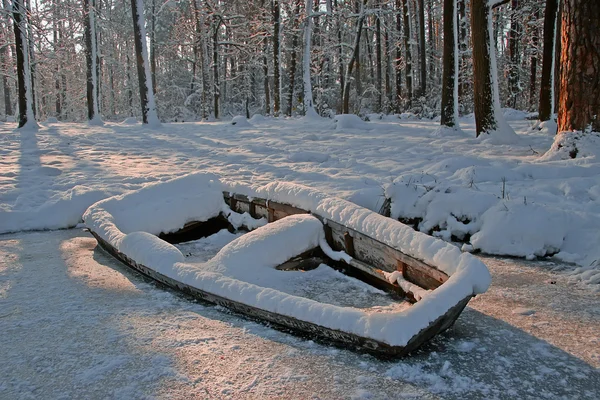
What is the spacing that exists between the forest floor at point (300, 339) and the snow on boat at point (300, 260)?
139 millimetres

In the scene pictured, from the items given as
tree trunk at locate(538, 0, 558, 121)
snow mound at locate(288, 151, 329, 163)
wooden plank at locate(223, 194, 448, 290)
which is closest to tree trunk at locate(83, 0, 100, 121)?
snow mound at locate(288, 151, 329, 163)

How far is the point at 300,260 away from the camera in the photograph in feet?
13.0

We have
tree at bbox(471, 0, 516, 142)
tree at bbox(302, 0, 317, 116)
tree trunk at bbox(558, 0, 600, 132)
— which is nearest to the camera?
tree trunk at bbox(558, 0, 600, 132)

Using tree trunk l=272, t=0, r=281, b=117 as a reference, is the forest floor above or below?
below

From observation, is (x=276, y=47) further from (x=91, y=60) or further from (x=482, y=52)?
(x=482, y=52)

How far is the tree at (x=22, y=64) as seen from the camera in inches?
527

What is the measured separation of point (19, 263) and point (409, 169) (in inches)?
200

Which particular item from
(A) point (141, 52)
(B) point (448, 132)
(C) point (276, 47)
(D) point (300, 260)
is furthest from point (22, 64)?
(D) point (300, 260)

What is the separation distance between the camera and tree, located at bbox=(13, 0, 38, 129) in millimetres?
13375

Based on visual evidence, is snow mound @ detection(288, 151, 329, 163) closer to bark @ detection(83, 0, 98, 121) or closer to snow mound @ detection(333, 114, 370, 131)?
snow mound @ detection(333, 114, 370, 131)

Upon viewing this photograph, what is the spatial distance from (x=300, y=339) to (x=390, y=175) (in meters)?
4.31

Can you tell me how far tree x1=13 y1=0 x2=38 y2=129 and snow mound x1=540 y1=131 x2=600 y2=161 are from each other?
13.8 m

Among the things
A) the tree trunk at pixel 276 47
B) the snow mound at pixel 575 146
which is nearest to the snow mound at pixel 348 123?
the tree trunk at pixel 276 47

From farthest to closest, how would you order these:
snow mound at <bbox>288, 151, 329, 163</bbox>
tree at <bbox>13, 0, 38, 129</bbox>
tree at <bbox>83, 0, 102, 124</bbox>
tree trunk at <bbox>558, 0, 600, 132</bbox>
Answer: tree at <bbox>83, 0, 102, 124</bbox> < tree at <bbox>13, 0, 38, 129</bbox> < snow mound at <bbox>288, 151, 329, 163</bbox> < tree trunk at <bbox>558, 0, 600, 132</bbox>
